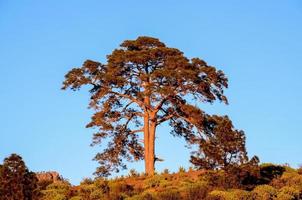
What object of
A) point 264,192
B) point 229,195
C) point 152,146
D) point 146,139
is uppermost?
point 146,139

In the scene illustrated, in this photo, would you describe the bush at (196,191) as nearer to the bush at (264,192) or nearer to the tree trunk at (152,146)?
the bush at (264,192)

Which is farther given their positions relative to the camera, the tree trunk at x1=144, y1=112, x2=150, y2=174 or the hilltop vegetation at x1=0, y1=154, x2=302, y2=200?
the tree trunk at x1=144, y1=112, x2=150, y2=174

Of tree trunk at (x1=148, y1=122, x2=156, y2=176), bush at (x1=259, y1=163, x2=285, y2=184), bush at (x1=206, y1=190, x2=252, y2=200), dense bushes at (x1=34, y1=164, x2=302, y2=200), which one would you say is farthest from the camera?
tree trunk at (x1=148, y1=122, x2=156, y2=176)

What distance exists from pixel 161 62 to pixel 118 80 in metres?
3.61

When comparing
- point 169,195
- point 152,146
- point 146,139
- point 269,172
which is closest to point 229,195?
point 169,195

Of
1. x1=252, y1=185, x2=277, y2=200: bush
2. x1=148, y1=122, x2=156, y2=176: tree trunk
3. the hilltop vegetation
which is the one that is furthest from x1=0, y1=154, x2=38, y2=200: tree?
x1=148, y1=122, x2=156, y2=176: tree trunk

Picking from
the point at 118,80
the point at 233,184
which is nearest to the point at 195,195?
the point at 233,184

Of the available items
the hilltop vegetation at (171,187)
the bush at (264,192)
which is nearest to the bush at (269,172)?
the hilltop vegetation at (171,187)

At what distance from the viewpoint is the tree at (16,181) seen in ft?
136

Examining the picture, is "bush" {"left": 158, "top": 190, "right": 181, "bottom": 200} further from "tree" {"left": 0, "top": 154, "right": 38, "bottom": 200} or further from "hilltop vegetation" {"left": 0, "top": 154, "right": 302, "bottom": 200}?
"tree" {"left": 0, "top": 154, "right": 38, "bottom": 200}

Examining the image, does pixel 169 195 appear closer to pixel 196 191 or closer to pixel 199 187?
pixel 196 191

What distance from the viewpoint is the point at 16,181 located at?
41562mm

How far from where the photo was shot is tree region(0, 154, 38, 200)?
41.4m

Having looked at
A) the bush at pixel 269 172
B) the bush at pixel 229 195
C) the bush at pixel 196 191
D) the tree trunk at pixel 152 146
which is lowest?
the bush at pixel 229 195
